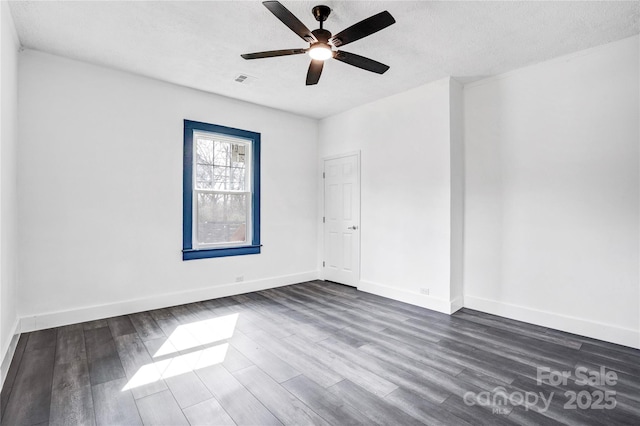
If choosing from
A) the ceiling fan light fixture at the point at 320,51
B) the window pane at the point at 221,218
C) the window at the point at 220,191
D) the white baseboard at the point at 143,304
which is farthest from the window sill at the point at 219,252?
the ceiling fan light fixture at the point at 320,51

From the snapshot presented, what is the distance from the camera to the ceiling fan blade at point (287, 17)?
2096 mm

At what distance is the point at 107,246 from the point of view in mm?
3725

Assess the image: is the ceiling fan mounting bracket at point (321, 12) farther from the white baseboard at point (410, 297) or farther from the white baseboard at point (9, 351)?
the white baseboard at point (9, 351)

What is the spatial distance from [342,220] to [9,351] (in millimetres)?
4127

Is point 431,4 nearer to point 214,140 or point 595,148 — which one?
point 595,148

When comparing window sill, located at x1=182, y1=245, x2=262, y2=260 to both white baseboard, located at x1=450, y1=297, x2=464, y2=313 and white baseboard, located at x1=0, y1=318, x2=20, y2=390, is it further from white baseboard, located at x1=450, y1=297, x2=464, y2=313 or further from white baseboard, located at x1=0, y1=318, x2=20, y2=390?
white baseboard, located at x1=450, y1=297, x2=464, y2=313

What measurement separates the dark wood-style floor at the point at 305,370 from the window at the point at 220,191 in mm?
1123

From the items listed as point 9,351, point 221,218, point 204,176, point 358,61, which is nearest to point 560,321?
point 358,61

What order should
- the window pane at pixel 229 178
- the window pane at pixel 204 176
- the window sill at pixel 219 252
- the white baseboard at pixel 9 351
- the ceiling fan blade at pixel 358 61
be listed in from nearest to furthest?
the white baseboard at pixel 9 351 → the ceiling fan blade at pixel 358 61 → the window sill at pixel 219 252 → the window pane at pixel 204 176 → the window pane at pixel 229 178

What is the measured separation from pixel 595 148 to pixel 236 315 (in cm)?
421

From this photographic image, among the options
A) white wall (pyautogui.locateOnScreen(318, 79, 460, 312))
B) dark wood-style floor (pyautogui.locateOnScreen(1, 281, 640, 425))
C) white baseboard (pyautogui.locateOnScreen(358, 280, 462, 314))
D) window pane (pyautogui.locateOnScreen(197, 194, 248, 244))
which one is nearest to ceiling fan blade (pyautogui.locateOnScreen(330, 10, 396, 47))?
white wall (pyautogui.locateOnScreen(318, 79, 460, 312))

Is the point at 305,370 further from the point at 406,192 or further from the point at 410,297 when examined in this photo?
the point at 406,192

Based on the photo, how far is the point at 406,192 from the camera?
4430 mm

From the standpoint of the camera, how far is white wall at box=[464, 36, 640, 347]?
120 inches
